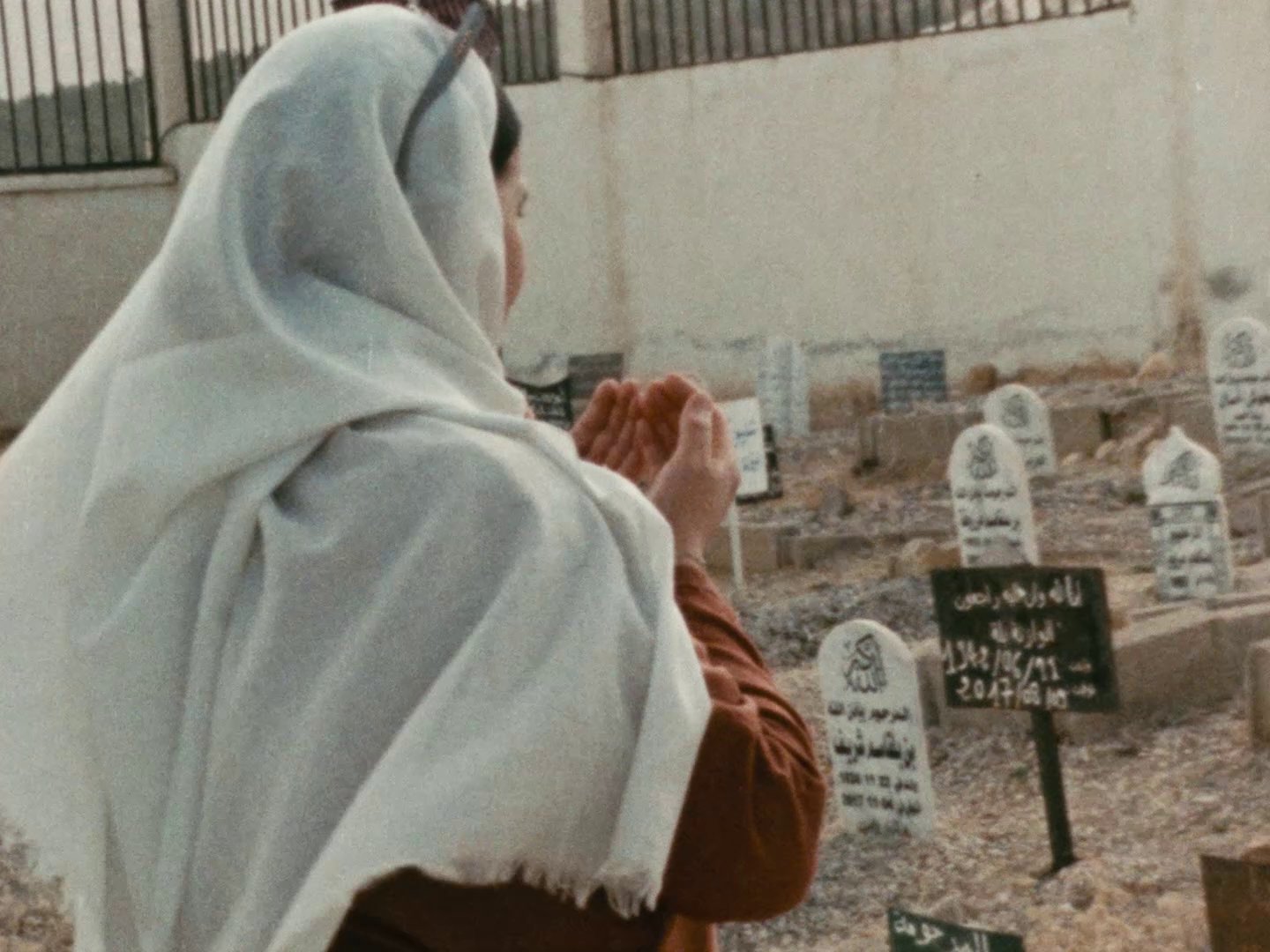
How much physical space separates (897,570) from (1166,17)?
5.47m

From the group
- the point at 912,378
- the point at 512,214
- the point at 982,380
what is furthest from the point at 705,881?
the point at 982,380

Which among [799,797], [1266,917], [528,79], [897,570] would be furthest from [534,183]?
[799,797]

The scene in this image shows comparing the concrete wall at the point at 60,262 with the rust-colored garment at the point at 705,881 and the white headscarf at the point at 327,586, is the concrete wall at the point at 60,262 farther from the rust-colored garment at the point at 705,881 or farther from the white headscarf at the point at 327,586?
the rust-colored garment at the point at 705,881

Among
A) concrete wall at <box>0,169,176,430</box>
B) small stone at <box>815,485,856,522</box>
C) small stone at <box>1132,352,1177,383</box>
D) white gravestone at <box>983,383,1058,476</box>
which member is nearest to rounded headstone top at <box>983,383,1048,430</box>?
white gravestone at <box>983,383,1058,476</box>

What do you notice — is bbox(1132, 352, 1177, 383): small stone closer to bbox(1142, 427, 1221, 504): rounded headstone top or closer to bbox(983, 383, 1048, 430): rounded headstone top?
bbox(983, 383, 1048, 430): rounded headstone top

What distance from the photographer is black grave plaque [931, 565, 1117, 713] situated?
15.3 feet

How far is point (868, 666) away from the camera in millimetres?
5109

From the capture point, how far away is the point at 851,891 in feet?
15.9

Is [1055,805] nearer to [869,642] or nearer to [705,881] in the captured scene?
[869,642]

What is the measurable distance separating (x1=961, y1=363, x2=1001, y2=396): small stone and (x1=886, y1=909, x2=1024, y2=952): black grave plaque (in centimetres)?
915

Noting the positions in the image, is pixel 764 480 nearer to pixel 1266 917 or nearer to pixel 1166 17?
pixel 1166 17

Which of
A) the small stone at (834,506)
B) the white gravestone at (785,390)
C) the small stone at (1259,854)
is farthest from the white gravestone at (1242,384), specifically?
the small stone at (1259,854)

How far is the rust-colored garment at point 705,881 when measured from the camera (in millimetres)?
1635

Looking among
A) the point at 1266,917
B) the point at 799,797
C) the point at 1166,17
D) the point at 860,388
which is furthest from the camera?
the point at 860,388
